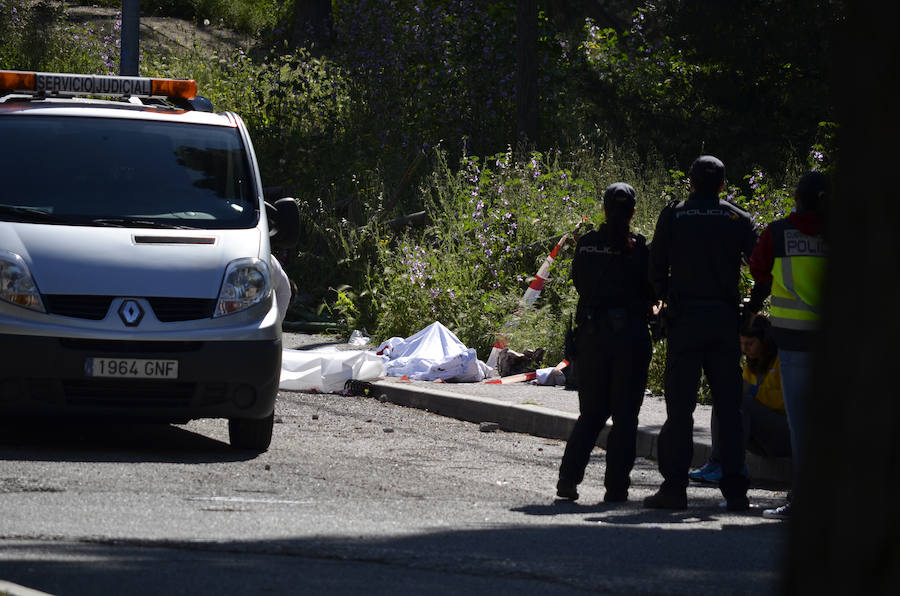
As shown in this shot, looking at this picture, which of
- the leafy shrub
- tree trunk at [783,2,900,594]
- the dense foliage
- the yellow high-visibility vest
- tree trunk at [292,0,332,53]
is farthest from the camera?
tree trunk at [292,0,332,53]

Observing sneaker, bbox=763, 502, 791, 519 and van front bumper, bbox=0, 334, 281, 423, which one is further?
van front bumper, bbox=0, 334, 281, 423

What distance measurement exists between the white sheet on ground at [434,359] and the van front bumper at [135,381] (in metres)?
4.21

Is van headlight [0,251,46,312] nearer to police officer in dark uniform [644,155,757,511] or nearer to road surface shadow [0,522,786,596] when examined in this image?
road surface shadow [0,522,786,596]

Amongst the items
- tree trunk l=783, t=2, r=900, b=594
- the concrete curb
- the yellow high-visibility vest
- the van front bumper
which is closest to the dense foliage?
the concrete curb

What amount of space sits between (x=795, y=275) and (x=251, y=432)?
3.38 meters

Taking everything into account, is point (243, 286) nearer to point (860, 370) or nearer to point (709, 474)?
point (709, 474)

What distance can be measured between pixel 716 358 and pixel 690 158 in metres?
11.5

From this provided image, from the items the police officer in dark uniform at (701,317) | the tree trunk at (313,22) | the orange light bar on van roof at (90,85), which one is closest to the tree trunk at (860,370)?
the police officer in dark uniform at (701,317)

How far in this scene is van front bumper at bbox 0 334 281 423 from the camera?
25.8 feet

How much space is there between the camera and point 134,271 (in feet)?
26.4

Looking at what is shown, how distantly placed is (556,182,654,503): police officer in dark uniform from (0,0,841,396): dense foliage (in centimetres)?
521

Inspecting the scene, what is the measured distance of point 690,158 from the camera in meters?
18.5

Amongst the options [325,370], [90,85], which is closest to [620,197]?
[90,85]

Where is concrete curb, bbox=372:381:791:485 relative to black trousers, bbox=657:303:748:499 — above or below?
below
